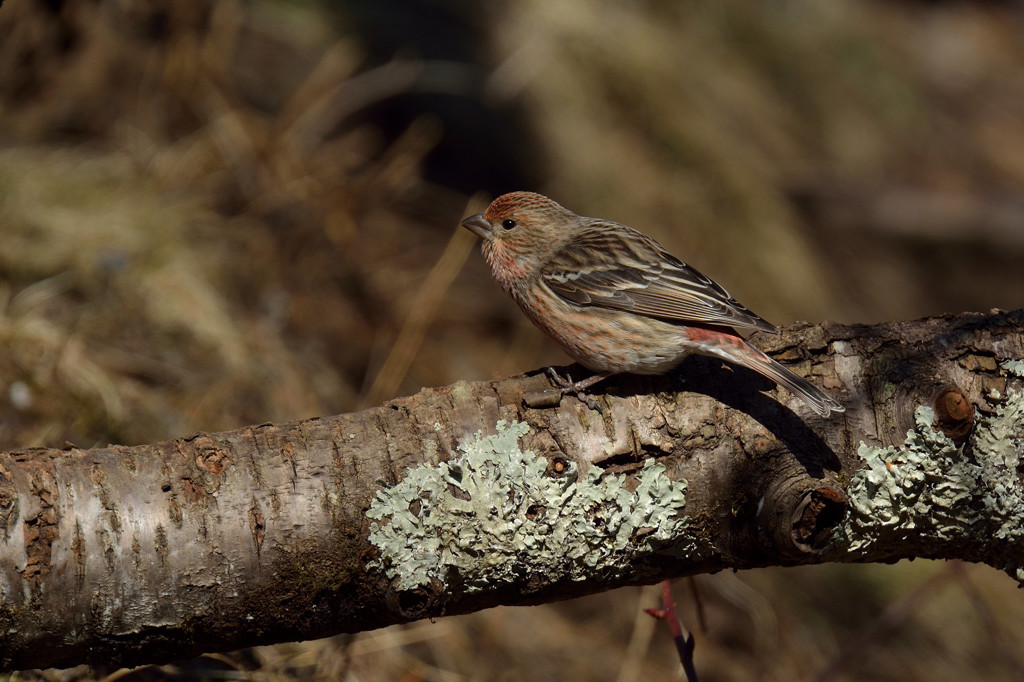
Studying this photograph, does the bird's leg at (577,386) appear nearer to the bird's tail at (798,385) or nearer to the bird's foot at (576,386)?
the bird's foot at (576,386)

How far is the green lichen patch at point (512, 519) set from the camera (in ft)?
8.24

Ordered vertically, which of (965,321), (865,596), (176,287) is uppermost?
(965,321)

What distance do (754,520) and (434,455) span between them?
1019 millimetres

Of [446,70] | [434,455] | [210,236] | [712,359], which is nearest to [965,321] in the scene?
[712,359]

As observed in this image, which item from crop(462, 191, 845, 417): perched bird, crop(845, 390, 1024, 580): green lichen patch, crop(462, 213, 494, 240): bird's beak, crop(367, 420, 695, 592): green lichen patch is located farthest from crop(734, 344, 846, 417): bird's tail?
crop(462, 213, 494, 240): bird's beak

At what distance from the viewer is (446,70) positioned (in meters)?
6.99

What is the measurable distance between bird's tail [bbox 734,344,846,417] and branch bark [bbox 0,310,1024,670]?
0.05 metres

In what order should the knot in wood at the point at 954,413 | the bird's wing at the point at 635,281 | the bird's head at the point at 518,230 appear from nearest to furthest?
the knot in wood at the point at 954,413 < the bird's wing at the point at 635,281 < the bird's head at the point at 518,230

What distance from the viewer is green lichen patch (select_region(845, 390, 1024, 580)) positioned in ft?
8.82

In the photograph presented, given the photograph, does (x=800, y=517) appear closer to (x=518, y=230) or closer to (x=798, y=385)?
(x=798, y=385)

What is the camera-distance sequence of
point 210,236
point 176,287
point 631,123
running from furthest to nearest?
point 631,123 < point 210,236 < point 176,287

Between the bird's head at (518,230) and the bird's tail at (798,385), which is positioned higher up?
the bird's tail at (798,385)

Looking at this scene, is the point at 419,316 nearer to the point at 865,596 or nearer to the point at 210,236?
the point at 210,236

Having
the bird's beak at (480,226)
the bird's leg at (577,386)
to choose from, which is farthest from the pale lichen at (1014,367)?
the bird's beak at (480,226)
